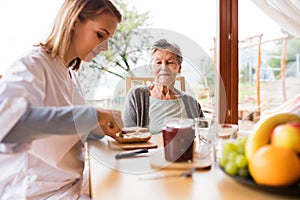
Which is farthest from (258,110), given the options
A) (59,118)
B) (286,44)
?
(59,118)

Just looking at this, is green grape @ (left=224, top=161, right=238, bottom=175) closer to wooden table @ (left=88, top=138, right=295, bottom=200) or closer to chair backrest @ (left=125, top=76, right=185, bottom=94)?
wooden table @ (left=88, top=138, right=295, bottom=200)

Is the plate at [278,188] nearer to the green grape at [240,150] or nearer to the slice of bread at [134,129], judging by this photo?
the green grape at [240,150]

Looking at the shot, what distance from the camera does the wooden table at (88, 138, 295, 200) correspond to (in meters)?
0.65

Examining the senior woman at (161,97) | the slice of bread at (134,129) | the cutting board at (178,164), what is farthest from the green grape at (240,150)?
the slice of bread at (134,129)

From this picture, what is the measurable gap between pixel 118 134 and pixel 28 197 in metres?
0.35

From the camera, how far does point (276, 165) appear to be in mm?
585

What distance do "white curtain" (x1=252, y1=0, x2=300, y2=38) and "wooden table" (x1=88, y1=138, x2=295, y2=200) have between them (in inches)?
64.3

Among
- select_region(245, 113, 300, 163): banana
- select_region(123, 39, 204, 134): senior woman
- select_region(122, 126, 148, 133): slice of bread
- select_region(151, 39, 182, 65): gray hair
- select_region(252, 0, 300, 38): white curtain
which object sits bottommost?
select_region(122, 126, 148, 133): slice of bread

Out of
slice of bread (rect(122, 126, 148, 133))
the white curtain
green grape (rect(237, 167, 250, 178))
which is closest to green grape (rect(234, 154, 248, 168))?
green grape (rect(237, 167, 250, 178))

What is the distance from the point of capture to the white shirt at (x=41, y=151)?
35.6 inches

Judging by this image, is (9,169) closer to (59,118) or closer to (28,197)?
(28,197)

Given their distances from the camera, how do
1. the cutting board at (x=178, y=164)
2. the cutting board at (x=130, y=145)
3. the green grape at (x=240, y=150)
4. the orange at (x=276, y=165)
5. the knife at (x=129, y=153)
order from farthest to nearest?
the cutting board at (x=130, y=145) → the knife at (x=129, y=153) → the cutting board at (x=178, y=164) → the green grape at (x=240, y=150) → the orange at (x=276, y=165)

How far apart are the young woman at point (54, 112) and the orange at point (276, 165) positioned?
50cm

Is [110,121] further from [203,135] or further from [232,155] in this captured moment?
[232,155]
